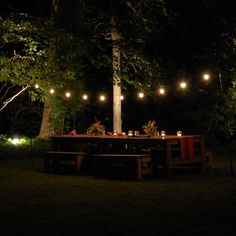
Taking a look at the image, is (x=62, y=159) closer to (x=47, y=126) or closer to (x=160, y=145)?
(x=160, y=145)

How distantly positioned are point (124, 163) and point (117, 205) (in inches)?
140

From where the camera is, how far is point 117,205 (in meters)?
7.95

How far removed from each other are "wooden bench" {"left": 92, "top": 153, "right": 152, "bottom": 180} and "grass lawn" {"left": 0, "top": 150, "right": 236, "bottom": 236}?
16.2 inches

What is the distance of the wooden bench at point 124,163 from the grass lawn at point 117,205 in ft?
1.35

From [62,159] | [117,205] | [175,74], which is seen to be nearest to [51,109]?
[175,74]

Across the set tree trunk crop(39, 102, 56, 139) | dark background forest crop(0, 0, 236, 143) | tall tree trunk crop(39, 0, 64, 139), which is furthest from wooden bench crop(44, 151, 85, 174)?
tree trunk crop(39, 102, 56, 139)

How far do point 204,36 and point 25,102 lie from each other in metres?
9.01

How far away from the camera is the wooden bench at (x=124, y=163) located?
11.1 m

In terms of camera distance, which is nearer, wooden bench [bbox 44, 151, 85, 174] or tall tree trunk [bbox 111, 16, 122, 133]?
wooden bench [bbox 44, 151, 85, 174]

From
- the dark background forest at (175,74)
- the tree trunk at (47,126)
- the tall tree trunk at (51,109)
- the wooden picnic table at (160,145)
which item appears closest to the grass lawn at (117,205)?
the wooden picnic table at (160,145)

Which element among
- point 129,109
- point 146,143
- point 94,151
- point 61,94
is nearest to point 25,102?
point 129,109

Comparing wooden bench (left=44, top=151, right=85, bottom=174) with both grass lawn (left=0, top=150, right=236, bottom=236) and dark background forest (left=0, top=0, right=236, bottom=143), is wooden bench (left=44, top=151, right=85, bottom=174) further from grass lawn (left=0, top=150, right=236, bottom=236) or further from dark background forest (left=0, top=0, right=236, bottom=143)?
dark background forest (left=0, top=0, right=236, bottom=143)

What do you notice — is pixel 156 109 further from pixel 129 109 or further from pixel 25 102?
pixel 25 102

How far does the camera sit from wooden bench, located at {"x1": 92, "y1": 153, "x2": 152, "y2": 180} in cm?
1109
